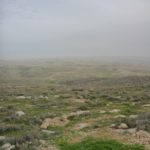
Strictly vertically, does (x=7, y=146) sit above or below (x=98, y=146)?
below

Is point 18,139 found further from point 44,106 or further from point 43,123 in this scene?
point 44,106

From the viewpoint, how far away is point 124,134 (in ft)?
54.2

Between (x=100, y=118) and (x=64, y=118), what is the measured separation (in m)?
2.33

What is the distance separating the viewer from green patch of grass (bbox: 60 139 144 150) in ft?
46.8

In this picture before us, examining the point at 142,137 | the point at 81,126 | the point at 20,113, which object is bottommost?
the point at 20,113

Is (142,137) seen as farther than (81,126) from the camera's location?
No

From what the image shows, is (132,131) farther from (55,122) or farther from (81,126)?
A: (55,122)

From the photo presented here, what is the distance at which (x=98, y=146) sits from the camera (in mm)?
14445

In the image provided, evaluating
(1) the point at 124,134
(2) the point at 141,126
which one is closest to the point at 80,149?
(1) the point at 124,134

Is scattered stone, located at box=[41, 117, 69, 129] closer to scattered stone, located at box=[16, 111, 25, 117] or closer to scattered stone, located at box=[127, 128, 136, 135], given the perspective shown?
scattered stone, located at box=[16, 111, 25, 117]

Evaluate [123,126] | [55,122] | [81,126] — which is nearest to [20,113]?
[55,122]

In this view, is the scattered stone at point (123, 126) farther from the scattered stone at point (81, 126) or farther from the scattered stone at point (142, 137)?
the scattered stone at point (81, 126)

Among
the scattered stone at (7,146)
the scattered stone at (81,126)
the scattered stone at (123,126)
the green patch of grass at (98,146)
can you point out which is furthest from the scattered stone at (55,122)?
the green patch of grass at (98,146)

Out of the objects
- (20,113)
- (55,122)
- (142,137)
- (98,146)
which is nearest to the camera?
(98,146)
